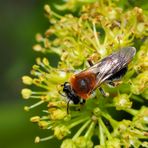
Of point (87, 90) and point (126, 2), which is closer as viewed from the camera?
point (87, 90)

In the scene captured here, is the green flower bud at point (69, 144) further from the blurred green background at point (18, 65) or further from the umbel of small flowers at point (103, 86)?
the blurred green background at point (18, 65)

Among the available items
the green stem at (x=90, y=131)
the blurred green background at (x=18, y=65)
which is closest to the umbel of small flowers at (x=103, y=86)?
the green stem at (x=90, y=131)

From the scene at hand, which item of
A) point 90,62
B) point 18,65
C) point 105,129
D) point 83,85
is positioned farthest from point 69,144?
point 18,65

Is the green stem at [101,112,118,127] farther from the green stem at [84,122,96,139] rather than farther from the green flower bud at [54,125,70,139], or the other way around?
the green flower bud at [54,125,70,139]

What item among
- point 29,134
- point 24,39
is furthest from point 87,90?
point 24,39

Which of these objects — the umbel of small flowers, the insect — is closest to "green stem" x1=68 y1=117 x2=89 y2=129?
the umbel of small flowers

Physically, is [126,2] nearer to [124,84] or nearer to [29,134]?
[124,84]
